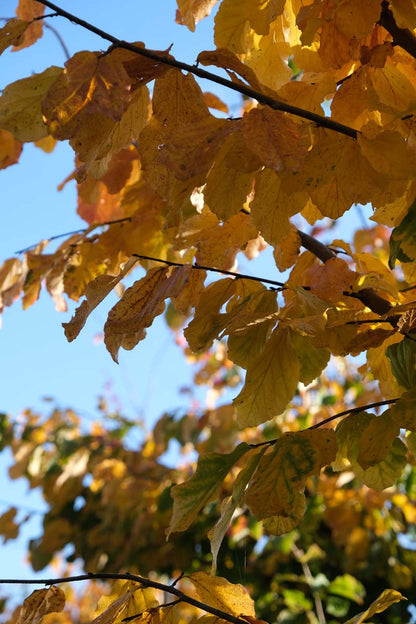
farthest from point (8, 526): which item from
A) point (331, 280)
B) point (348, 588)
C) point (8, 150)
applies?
point (331, 280)

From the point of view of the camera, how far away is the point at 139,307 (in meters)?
0.63

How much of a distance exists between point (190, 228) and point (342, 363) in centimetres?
278

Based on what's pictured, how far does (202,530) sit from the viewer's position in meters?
2.23

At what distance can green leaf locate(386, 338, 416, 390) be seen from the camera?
24.1 inches

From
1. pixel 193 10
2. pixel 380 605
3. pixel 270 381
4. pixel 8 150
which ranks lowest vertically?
pixel 380 605

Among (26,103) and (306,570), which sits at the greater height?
(26,103)

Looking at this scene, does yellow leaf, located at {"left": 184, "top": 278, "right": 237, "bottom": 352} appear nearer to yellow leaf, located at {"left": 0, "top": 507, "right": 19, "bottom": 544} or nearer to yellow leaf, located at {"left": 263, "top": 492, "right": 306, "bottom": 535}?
yellow leaf, located at {"left": 263, "top": 492, "right": 306, "bottom": 535}

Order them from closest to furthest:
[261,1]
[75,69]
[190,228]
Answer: [75,69] < [261,1] < [190,228]

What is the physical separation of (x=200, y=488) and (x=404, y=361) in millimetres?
250

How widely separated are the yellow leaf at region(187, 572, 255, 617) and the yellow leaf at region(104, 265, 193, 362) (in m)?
0.26

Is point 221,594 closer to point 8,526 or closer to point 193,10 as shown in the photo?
point 193,10

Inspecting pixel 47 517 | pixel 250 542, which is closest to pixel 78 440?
pixel 47 517

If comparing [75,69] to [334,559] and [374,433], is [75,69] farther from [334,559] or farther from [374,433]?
[334,559]

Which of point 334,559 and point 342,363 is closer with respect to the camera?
point 334,559
